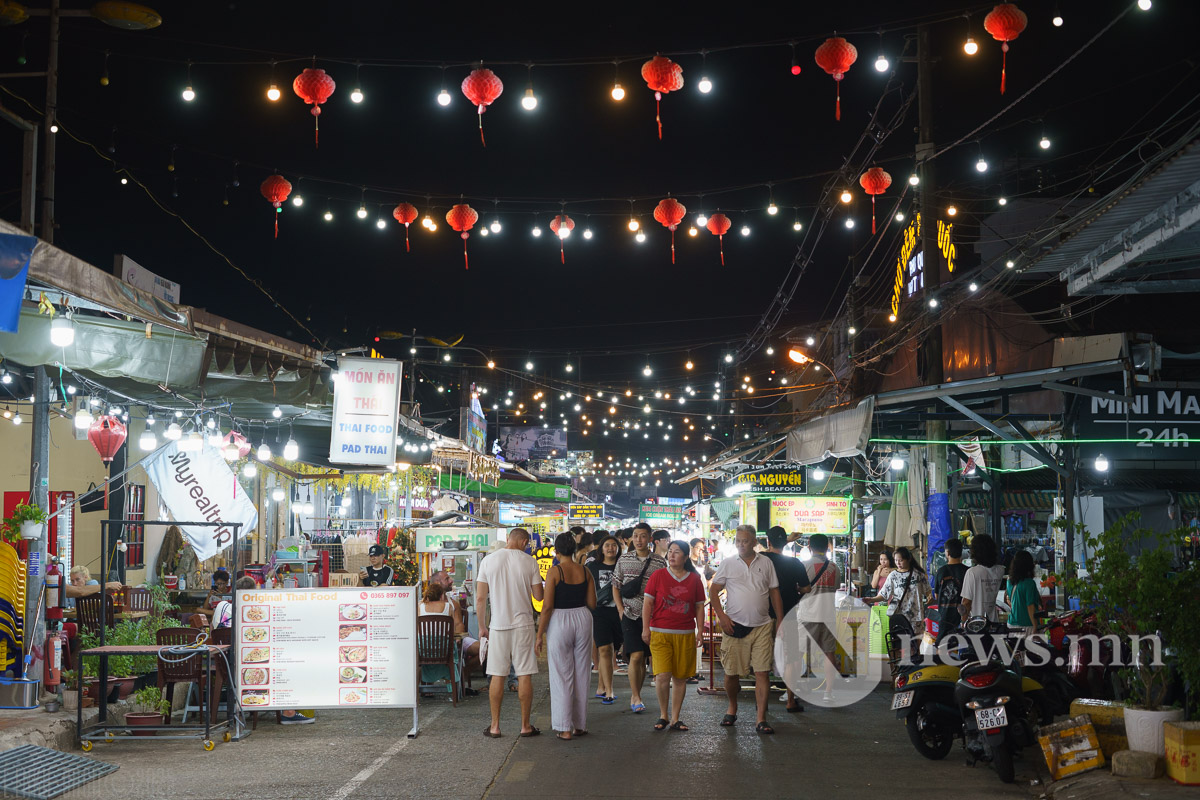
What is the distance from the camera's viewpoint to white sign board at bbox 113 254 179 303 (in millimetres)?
15289

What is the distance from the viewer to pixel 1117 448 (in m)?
14.0

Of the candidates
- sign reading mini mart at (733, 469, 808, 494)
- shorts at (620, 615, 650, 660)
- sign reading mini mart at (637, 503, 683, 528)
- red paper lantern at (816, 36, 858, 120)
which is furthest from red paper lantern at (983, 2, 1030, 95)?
sign reading mini mart at (637, 503, 683, 528)

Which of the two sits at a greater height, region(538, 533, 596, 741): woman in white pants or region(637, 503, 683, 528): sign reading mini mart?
region(637, 503, 683, 528): sign reading mini mart

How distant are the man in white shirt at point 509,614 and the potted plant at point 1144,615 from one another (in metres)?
4.86

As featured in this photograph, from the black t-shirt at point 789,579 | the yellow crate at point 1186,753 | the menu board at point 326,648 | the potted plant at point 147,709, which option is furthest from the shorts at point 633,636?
the yellow crate at point 1186,753

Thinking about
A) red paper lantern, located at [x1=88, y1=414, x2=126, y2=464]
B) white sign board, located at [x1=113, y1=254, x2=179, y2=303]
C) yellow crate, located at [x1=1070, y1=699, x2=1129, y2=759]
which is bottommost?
yellow crate, located at [x1=1070, y1=699, x2=1129, y2=759]

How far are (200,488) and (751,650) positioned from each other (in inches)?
354

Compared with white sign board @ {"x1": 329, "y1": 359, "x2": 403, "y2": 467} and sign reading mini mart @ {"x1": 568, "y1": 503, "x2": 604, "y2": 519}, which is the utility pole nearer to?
white sign board @ {"x1": 329, "y1": 359, "x2": 403, "y2": 467}

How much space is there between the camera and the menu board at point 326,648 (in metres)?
9.69

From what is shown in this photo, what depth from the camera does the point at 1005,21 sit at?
11.0 m

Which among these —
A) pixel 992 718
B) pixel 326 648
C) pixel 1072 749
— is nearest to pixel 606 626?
pixel 326 648

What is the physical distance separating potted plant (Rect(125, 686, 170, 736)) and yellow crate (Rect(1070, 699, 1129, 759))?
→ 8.23 meters

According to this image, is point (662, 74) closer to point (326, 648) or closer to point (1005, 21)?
point (1005, 21)

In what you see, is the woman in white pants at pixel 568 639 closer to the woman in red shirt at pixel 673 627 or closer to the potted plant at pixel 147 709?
the woman in red shirt at pixel 673 627
